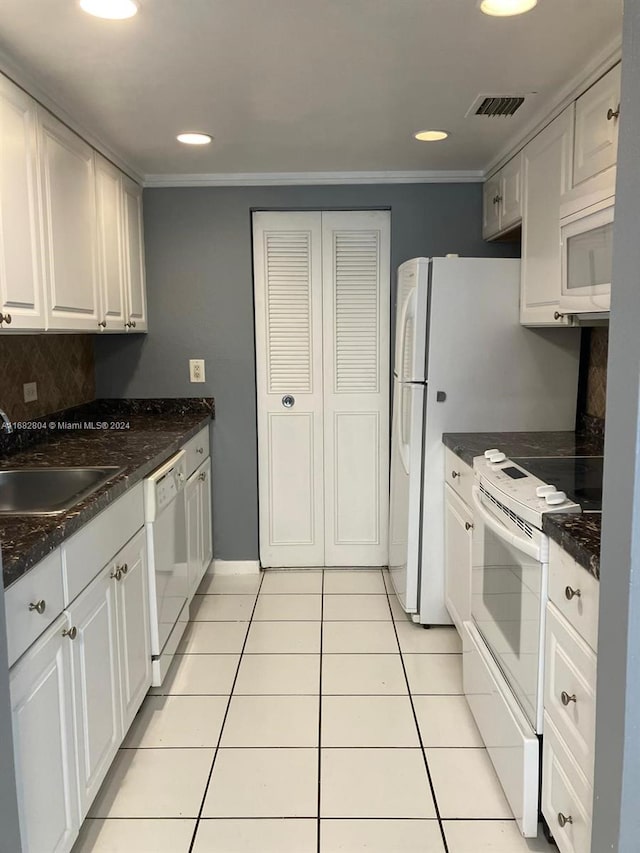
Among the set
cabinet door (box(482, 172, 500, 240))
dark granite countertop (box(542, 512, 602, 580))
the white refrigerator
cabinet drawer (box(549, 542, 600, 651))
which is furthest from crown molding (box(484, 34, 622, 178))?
cabinet drawer (box(549, 542, 600, 651))

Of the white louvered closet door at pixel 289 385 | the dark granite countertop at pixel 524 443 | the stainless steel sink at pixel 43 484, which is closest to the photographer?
the stainless steel sink at pixel 43 484

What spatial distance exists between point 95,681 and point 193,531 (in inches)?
56.1

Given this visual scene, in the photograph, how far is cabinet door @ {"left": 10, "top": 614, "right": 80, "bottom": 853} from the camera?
1385 millimetres

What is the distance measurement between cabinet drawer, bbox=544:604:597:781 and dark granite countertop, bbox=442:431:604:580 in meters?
Answer: 0.20

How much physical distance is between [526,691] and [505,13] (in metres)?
1.75

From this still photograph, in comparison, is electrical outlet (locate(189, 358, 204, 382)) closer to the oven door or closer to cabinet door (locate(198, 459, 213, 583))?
cabinet door (locate(198, 459, 213, 583))

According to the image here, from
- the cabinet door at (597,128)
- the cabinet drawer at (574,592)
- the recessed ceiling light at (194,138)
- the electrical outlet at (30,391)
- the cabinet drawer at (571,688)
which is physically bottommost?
the cabinet drawer at (571,688)

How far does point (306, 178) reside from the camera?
11.6ft

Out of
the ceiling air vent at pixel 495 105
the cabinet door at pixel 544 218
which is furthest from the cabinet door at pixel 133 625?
the ceiling air vent at pixel 495 105

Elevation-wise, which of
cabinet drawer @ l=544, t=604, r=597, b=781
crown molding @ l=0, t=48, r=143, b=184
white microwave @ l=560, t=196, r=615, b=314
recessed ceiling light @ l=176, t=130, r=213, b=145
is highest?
recessed ceiling light @ l=176, t=130, r=213, b=145

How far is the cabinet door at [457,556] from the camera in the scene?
2611mm

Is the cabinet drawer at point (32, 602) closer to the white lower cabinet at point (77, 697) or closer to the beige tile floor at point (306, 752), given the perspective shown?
the white lower cabinet at point (77, 697)

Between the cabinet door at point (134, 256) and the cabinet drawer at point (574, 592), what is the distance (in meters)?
2.35

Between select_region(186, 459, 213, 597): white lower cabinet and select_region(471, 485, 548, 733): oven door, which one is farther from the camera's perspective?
select_region(186, 459, 213, 597): white lower cabinet
